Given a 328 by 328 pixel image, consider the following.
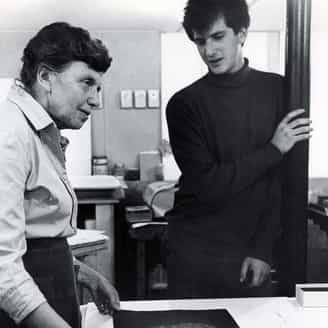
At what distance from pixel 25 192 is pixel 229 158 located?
0.71 meters

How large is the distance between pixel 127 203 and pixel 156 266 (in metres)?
0.29

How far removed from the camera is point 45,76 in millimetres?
1142

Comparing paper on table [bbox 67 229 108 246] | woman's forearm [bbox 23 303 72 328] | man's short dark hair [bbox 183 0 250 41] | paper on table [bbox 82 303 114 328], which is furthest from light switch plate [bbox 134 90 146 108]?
woman's forearm [bbox 23 303 72 328]

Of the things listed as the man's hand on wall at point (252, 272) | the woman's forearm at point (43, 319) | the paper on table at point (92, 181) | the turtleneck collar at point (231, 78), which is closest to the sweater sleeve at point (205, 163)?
the turtleneck collar at point (231, 78)

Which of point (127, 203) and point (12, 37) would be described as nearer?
point (12, 37)

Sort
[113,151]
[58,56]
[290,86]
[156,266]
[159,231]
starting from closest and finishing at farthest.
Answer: [58,56], [290,86], [159,231], [156,266], [113,151]

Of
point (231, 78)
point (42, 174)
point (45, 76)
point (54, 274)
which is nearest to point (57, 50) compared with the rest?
point (45, 76)

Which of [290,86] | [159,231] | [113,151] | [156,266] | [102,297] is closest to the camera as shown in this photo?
[102,297]

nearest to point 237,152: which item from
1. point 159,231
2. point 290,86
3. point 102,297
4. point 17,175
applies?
point 290,86

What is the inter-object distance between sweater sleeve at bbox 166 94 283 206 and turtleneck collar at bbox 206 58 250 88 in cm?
11

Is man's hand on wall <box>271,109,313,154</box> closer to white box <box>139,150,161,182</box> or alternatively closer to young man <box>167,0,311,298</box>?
young man <box>167,0,311,298</box>

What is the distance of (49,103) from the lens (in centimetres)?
114

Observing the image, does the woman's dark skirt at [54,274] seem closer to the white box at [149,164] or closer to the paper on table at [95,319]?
the paper on table at [95,319]

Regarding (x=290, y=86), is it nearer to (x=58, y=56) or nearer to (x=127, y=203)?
(x=58, y=56)
